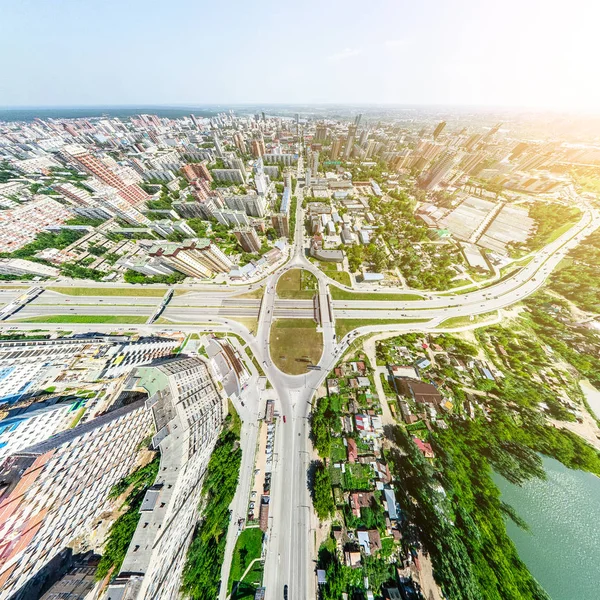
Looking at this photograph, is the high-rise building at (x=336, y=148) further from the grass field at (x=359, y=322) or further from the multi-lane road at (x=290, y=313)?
the grass field at (x=359, y=322)

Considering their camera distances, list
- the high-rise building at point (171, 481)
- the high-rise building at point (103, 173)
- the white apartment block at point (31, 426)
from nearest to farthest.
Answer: the high-rise building at point (171, 481), the white apartment block at point (31, 426), the high-rise building at point (103, 173)

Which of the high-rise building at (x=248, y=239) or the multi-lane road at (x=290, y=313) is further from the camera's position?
the high-rise building at (x=248, y=239)

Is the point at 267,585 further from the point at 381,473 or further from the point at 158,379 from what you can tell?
the point at 158,379

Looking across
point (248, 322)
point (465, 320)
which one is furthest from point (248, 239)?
point (465, 320)

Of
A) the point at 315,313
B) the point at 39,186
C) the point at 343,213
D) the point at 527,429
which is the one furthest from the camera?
the point at 39,186

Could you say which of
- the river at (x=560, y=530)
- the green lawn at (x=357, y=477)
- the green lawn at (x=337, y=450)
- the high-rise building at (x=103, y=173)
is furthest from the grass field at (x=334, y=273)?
the high-rise building at (x=103, y=173)

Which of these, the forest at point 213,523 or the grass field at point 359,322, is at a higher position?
the grass field at point 359,322

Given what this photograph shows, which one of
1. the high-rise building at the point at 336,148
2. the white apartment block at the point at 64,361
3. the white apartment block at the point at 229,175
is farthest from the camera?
the high-rise building at the point at 336,148

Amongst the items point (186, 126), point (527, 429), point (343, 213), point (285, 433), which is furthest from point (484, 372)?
point (186, 126)
